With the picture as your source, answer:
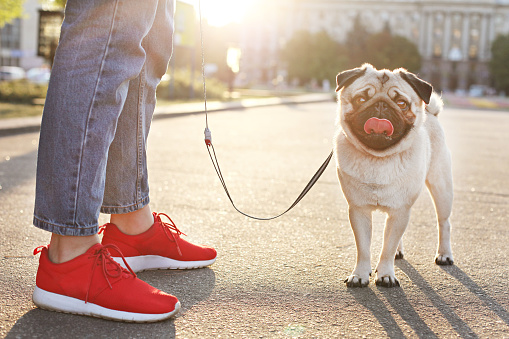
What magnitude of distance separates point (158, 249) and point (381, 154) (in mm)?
1017

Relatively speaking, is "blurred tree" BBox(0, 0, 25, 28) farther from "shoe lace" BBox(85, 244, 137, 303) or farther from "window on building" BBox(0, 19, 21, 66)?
"window on building" BBox(0, 19, 21, 66)

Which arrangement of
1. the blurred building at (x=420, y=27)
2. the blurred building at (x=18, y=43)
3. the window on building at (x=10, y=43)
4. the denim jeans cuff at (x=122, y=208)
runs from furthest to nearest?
1. the blurred building at (x=420, y=27)
2. the window on building at (x=10, y=43)
3. the blurred building at (x=18, y=43)
4. the denim jeans cuff at (x=122, y=208)

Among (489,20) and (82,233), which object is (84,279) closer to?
(82,233)

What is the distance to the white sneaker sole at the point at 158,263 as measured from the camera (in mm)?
2455

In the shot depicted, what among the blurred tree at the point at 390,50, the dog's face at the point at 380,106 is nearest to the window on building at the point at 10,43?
the blurred tree at the point at 390,50

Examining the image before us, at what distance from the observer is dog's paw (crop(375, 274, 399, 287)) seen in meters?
2.51

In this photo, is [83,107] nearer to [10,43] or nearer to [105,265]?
[105,265]

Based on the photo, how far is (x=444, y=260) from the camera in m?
2.92

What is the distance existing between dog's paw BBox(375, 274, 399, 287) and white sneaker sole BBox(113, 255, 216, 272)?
2.46 feet

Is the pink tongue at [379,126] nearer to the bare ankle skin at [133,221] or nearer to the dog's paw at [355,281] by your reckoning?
the dog's paw at [355,281]

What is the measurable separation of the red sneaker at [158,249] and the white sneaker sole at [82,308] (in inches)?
16.9

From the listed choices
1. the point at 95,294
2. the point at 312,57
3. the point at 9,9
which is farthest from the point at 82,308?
the point at 312,57

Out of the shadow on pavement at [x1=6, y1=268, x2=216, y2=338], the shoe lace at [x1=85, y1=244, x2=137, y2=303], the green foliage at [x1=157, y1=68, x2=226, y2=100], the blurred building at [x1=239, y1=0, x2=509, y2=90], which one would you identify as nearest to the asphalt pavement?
the shadow on pavement at [x1=6, y1=268, x2=216, y2=338]

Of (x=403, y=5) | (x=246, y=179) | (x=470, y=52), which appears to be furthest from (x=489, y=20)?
(x=246, y=179)
